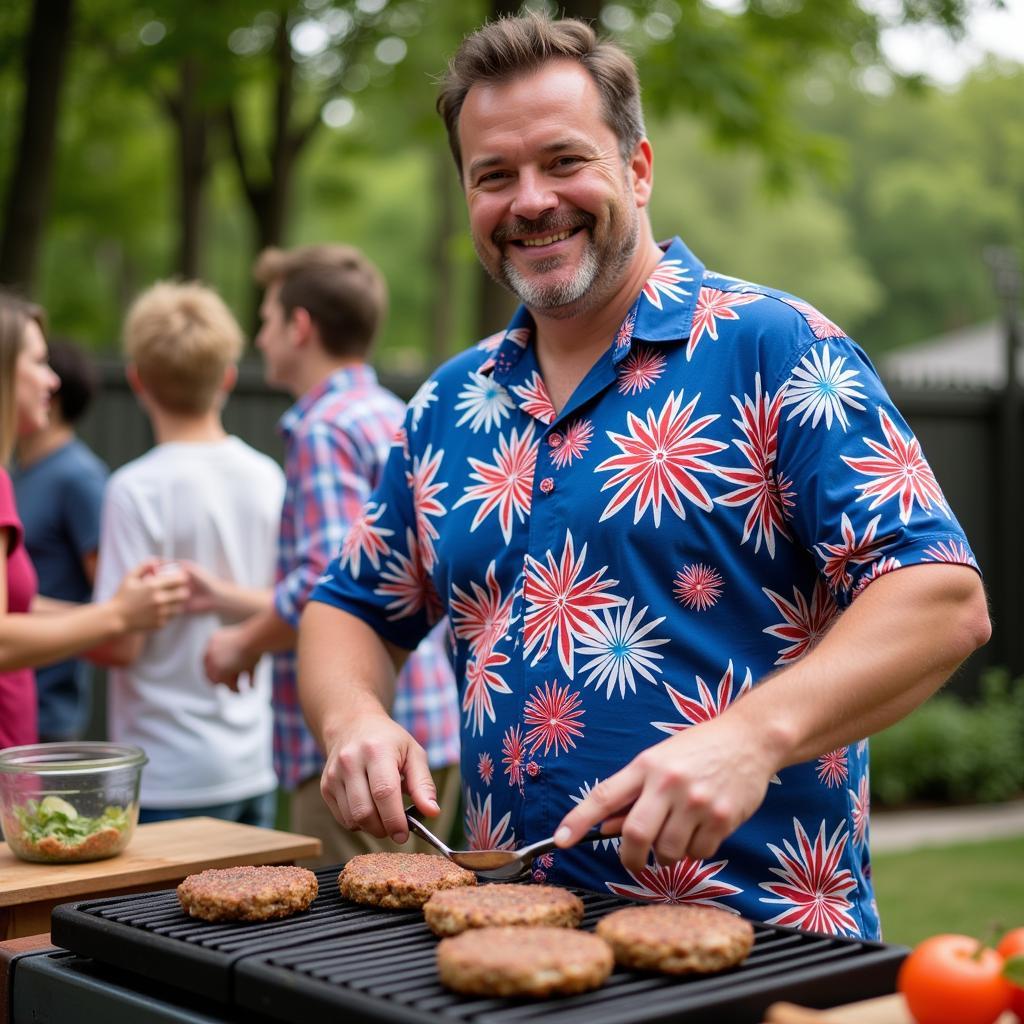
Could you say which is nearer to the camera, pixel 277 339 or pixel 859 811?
pixel 859 811

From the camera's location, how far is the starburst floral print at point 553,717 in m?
2.22

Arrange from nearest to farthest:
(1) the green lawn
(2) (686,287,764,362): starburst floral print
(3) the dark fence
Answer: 1. (2) (686,287,764,362): starburst floral print
2. (1) the green lawn
3. (3) the dark fence

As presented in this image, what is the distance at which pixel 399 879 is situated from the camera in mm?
2047

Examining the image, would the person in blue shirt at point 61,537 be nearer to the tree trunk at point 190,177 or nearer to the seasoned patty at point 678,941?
the seasoned patty at point 678,941

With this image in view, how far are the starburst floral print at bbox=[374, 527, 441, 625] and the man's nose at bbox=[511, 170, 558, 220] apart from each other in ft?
2.17

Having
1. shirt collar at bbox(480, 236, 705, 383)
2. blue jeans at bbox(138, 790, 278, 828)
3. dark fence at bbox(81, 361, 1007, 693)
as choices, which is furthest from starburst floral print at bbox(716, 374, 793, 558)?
dark fence at bbox(81, 361, 1007, 693)

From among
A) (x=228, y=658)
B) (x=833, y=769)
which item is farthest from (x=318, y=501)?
(x=833, y=769)

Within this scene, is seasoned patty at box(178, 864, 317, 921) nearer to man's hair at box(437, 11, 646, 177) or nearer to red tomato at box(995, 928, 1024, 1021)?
red tomato at box(995, 928, 1024, 1021)

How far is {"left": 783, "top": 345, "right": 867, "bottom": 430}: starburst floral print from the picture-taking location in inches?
81.5

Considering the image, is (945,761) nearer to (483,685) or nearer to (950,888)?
(950,888)

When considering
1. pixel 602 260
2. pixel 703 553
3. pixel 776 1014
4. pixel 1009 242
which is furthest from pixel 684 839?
pixel 1009 242

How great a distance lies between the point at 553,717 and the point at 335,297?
2.45 meters

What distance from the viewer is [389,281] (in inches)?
1124

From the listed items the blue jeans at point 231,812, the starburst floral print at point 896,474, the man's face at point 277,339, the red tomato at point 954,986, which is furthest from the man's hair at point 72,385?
the red tomato at point 954,986
